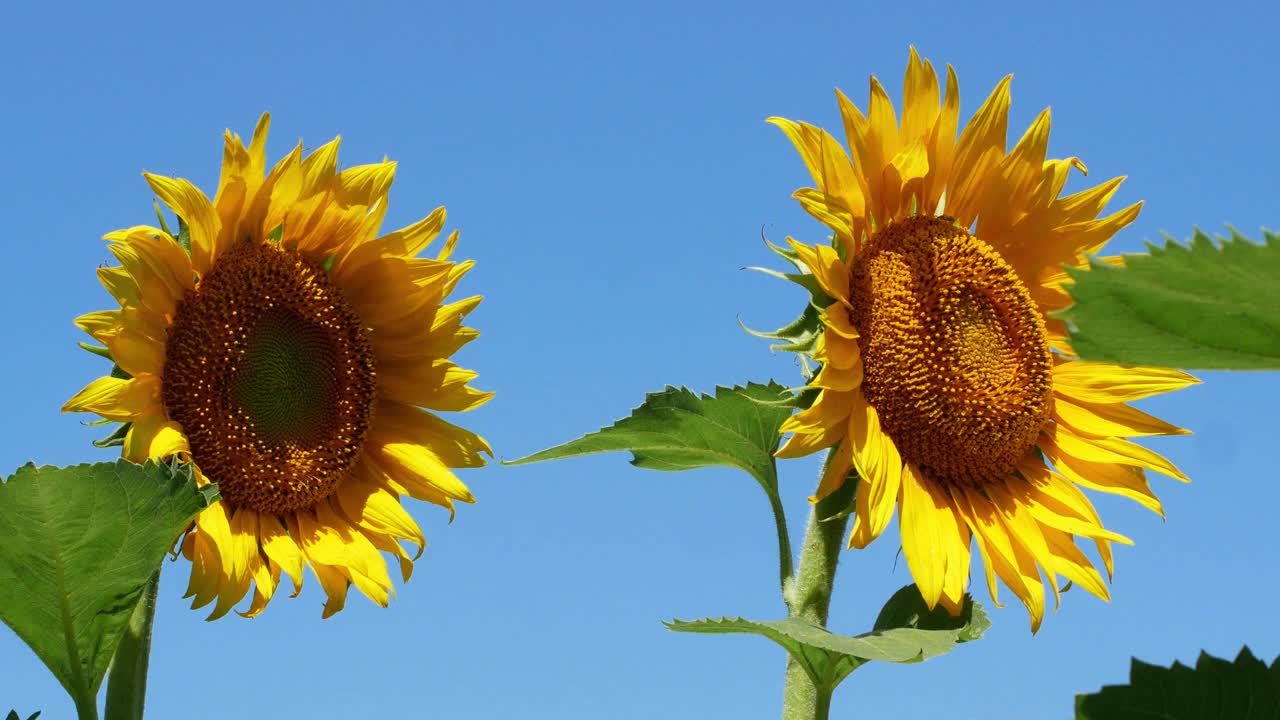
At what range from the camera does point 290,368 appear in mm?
4652

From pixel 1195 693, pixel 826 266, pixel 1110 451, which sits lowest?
pixel 1195 693

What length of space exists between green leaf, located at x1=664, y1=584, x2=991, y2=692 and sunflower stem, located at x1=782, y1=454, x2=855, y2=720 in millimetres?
115

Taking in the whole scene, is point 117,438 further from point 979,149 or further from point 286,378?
point 979,149

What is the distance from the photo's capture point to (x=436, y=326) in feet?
15.4

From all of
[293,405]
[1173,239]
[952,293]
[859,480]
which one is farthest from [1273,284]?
[293,405]

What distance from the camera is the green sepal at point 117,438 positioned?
3944mm

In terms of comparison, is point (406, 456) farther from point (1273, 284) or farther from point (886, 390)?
point (1273, 284)

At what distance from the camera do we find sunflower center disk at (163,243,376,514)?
428cm

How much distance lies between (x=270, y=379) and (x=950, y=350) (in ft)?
7.42

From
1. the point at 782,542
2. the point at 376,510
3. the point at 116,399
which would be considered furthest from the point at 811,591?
the point at 116,399

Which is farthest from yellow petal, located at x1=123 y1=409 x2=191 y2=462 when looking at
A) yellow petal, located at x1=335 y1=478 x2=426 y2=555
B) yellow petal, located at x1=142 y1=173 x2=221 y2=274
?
yellow petal, located at x1=335 y1=478 x2=426 y2=555

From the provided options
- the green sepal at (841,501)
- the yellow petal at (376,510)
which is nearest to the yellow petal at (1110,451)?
the green sepal at (841,501)

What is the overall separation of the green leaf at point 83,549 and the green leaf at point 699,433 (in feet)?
3.37

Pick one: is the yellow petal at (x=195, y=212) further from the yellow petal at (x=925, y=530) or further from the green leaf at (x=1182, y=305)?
the green leaf at (x=1182, y=305)
